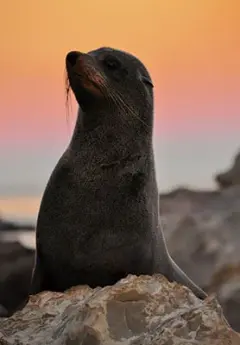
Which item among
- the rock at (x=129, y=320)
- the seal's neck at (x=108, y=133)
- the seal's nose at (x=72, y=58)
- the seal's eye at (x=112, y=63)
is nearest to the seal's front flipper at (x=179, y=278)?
the seal's neck at (x=108, y=133)

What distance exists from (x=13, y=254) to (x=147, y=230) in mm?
2060

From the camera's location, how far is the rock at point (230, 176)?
35.7 feet

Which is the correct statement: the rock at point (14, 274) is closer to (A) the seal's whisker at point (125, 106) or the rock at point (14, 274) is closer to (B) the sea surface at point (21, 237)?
(B) the sea surface at point (21, 237)

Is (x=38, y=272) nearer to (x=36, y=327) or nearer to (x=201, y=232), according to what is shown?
(x=36, y=327)

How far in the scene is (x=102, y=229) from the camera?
193 inches

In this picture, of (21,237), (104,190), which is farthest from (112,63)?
(21,237)

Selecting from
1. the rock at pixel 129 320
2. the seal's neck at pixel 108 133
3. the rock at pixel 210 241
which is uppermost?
the seal's neck at pixel 108 133

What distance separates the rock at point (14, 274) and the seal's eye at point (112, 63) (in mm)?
1923

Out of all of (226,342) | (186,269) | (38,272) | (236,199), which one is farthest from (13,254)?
(226,342)

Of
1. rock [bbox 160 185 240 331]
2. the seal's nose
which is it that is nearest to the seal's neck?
the seal's nose

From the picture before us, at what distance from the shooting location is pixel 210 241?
801cm

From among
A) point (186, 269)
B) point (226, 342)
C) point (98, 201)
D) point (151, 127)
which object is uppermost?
point (151, 127)

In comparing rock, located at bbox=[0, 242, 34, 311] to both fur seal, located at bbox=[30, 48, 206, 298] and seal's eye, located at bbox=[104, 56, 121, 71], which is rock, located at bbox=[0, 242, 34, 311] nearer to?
fur seal, located at bbox=[30, 48, 206, 298]

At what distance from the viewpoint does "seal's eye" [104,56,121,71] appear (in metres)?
5.08
